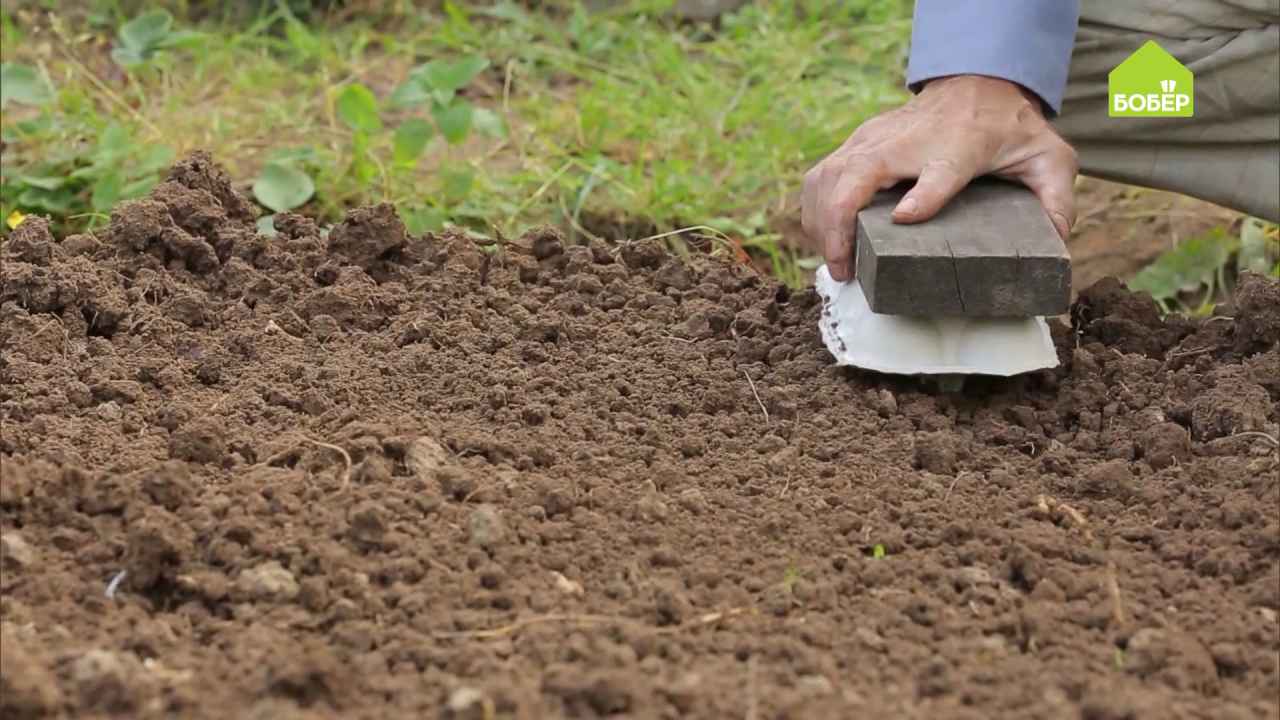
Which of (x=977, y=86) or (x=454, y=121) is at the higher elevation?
(x=977, y=86)

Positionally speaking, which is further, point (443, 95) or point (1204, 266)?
point (443, 95)

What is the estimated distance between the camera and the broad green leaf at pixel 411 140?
128 inches

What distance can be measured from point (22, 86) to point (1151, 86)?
242cm

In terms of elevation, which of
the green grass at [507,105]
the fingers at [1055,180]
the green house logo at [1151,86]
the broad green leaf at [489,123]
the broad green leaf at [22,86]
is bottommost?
the green grass at [507,105]

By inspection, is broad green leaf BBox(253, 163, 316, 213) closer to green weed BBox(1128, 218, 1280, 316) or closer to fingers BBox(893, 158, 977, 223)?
fingers BBox(893, 158, 977, 223)

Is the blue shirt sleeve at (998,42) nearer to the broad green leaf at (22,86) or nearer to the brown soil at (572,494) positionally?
the brown soil at (572,494)

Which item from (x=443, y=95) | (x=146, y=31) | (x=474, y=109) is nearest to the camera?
(x=443, y=95)

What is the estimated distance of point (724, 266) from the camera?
2510 millimetres

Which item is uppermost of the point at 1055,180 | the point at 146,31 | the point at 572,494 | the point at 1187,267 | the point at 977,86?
the point at 977,86

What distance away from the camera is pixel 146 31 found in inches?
150

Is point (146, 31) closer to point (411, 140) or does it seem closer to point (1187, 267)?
point (411, 140)

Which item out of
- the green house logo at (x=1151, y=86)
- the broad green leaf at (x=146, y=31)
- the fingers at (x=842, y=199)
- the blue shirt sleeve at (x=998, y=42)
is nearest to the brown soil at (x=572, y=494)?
the fingers at (x=842, y=199)

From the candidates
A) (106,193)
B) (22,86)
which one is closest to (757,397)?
(106,193)

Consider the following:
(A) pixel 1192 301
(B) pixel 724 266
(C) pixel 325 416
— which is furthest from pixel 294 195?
(A) pixel 1192 301
